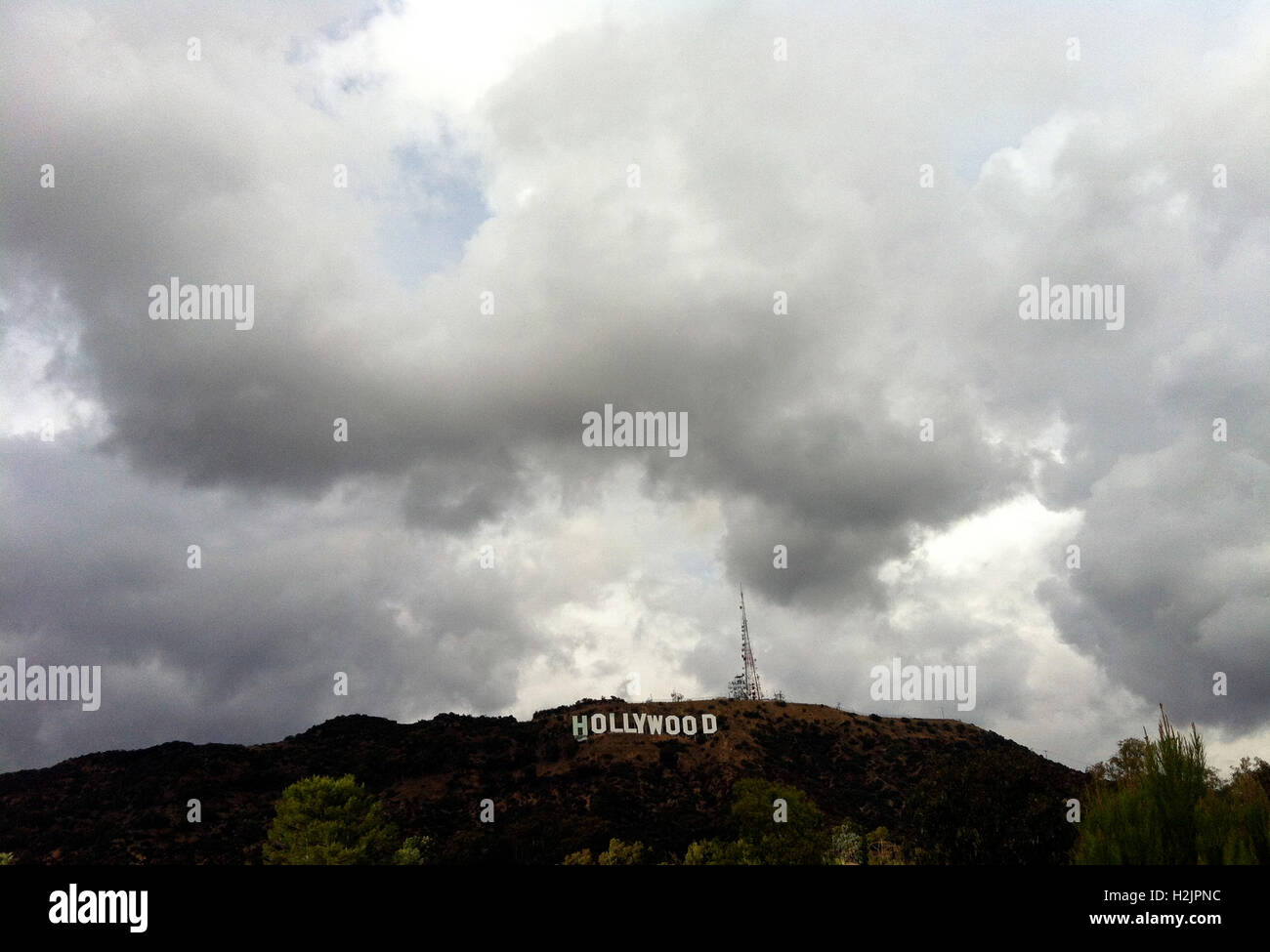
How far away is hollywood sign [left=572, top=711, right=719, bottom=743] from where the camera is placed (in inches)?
5364

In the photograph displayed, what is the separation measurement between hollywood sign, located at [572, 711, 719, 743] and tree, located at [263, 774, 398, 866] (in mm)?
61328

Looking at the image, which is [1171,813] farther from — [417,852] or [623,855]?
[417,852]

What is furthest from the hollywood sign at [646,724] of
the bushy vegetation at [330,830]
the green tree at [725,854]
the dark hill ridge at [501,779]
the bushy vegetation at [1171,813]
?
the bushy vegetation at [1171,813]

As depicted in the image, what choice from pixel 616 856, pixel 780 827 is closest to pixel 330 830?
pixel 616 856

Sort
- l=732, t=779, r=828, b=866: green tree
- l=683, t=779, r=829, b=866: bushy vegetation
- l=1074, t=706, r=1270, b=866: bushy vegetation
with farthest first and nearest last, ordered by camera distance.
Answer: l=732, t=779, r=828, b=866: green tree, l=683, t=779, r=829, b=866: bushy vegetation, l=1074, t=706, r=1270, b=866: bushy vegetation

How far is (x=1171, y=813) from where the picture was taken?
14.9m

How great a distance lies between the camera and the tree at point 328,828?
231 ft

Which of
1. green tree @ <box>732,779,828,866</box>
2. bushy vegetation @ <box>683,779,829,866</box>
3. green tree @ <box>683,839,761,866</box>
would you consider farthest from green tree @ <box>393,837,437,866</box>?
green tree @ <box>732,779,828,866</box>

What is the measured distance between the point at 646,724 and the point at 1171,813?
130160mm

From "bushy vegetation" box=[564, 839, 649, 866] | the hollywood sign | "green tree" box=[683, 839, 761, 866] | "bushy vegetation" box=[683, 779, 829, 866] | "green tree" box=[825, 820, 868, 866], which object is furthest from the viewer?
the hollywood sign

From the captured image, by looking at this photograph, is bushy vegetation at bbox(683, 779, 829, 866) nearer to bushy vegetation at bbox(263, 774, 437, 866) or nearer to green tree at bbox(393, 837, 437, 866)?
green tree at bbox(393, 837, 437, 866)
